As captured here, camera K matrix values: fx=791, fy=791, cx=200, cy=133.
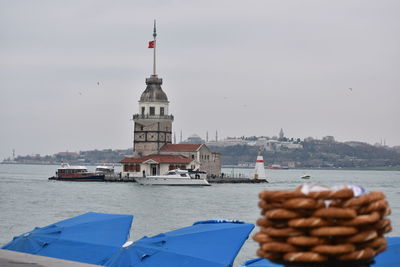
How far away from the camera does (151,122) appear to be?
107 meters

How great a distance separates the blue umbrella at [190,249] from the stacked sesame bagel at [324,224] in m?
12.8

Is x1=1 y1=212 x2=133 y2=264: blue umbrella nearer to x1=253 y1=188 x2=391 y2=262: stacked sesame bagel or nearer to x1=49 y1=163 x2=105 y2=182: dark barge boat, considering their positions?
x1=253 y1=188 x2=391 y2=262: stacked sesame bagel

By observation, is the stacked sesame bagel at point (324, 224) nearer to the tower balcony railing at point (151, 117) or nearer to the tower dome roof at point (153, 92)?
the tower balcony railing at point (151, 117)

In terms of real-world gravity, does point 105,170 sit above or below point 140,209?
above

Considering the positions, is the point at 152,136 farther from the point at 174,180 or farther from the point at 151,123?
the point at 174,180

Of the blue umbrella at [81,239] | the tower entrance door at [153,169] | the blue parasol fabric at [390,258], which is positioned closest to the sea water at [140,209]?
the blue umbrella at [81,239]

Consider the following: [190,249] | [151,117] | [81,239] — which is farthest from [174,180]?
[190,249]

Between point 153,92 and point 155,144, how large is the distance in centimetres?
725

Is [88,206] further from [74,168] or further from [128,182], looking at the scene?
[74,168]

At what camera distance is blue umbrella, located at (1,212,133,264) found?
18562 millimetres

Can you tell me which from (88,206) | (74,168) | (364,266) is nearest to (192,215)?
(88,206)

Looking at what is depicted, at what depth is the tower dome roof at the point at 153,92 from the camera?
4266 inches

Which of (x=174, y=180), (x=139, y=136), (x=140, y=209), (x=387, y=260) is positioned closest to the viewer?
(x=387, y=260)

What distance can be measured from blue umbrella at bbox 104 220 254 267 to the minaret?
89060 mm
